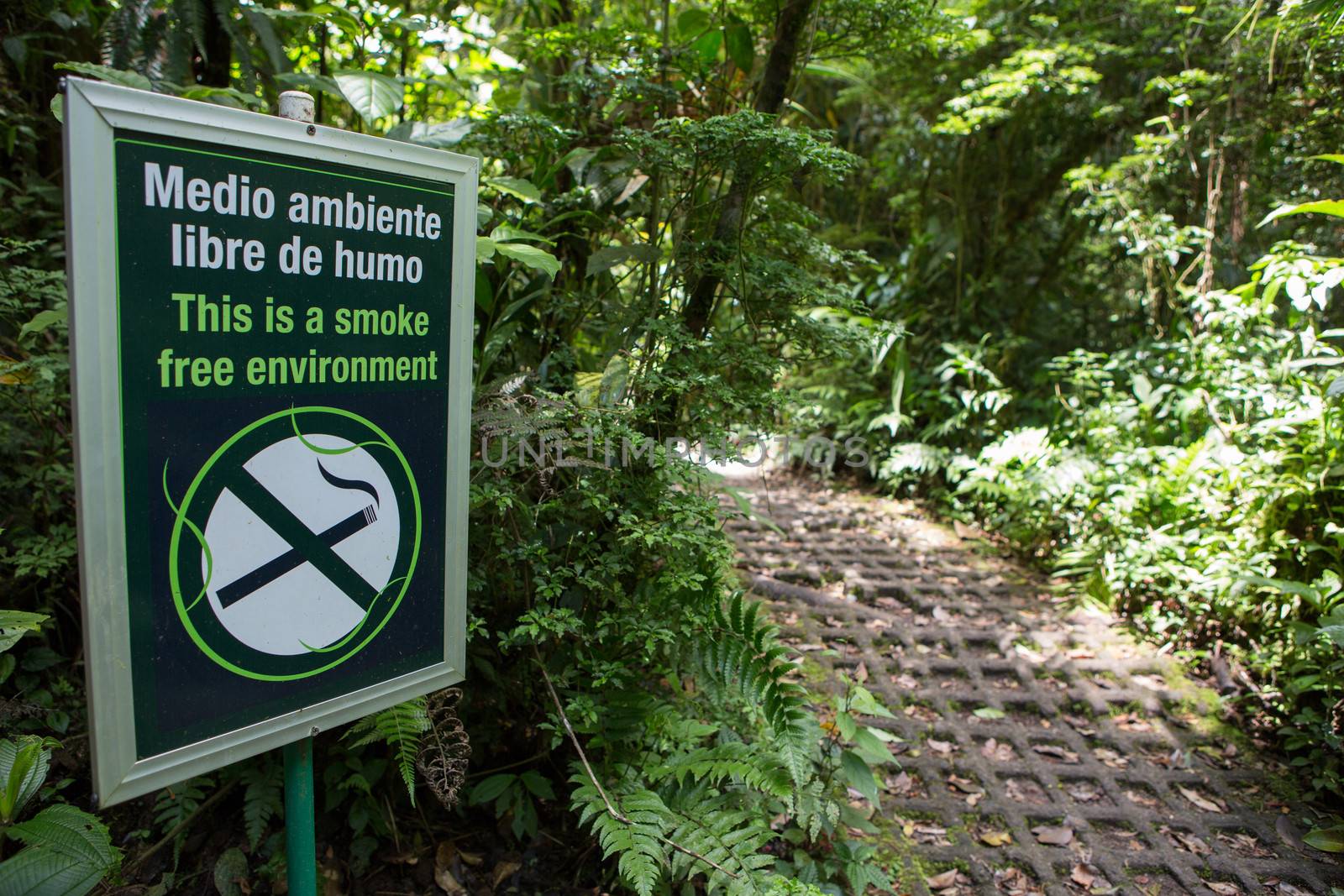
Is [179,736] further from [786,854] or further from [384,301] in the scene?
[786,854]

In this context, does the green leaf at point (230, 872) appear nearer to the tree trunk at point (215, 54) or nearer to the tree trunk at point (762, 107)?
the tree trunk at point (762, 107)

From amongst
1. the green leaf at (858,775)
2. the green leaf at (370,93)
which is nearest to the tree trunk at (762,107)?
the green leaf at (370,93)

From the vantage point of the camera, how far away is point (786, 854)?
2051 millimetres

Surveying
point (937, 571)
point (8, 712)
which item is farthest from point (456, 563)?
point (937, 571)

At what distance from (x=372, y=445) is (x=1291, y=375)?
3.97m

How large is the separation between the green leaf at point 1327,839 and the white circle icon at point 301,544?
2.69 metres

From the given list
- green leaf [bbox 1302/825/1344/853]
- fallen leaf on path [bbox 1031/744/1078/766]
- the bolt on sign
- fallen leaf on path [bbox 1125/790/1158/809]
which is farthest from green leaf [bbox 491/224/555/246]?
green leaf [bbox 1302/825/1344/853]

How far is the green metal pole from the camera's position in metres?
1.31

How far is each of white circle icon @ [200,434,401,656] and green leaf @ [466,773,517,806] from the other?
81 centimetres

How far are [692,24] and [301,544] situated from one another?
2.15 m

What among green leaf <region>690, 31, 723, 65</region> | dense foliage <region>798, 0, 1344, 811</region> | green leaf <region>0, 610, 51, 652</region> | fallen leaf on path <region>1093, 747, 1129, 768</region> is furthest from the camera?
dense foliage <region>798, 0, 1344, 811</region>

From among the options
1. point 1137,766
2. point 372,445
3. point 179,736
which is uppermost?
point 372,445

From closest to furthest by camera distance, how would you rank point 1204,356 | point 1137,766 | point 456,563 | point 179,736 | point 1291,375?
1. point 179,736
2. point 456,563
3. point 1137,766
4. point 1291,375
5. point 1204,356

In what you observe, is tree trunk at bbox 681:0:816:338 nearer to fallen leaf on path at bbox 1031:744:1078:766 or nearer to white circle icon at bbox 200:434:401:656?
white circle icon at bbox 200:434:401:656
